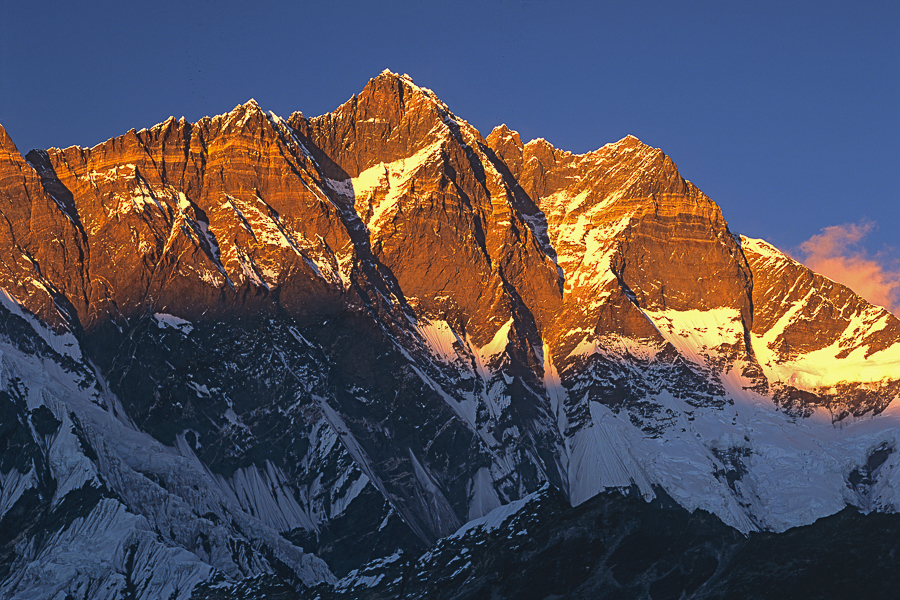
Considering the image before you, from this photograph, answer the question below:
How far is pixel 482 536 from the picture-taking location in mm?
126188

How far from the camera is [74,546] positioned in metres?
198

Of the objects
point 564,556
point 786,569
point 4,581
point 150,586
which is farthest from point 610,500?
point 4,581

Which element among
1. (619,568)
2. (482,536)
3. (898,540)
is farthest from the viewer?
(482,536)

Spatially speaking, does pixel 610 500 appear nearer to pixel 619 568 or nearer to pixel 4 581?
pixel 619 568

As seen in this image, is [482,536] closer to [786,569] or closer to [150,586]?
[786,569]

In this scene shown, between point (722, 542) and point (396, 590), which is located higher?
point (396, 590)

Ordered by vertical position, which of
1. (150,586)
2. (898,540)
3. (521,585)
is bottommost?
(898,540)

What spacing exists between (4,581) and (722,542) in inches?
4282

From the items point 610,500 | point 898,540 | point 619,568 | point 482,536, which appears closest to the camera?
point 898,540

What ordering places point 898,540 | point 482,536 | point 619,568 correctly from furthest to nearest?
point 482,536 → point 619,568 → point 898,540

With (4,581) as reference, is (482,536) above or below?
below

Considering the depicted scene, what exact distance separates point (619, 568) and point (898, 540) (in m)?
18.4

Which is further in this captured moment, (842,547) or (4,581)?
(4,581)

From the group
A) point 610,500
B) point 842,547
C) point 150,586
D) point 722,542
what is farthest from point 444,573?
point 150,586
